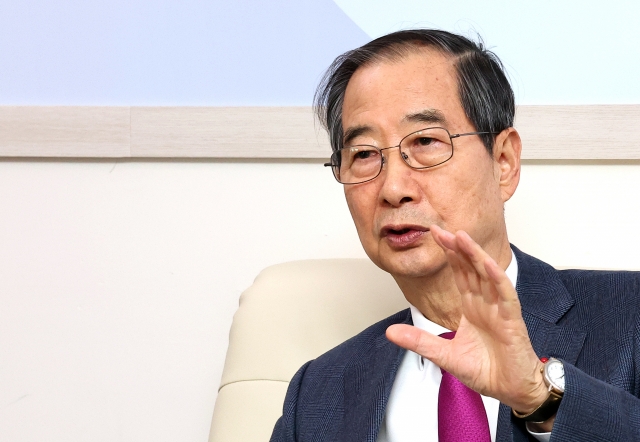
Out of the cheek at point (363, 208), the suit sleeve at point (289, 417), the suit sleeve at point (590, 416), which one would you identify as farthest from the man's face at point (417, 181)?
the suit sleeve at point (590, 416)

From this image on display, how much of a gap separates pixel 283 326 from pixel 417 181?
43 cm

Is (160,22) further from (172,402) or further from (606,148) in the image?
(606,148)

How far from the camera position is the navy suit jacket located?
0.91 metres

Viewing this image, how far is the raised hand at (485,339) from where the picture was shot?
3.00 feet

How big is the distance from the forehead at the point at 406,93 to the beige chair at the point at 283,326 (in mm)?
341

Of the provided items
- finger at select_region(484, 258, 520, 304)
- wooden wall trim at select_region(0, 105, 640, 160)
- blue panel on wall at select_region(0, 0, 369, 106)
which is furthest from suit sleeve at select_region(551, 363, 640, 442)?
blue panel on wall at select_region(0, 0, 369, 106)

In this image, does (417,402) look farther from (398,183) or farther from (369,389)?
(398,183)

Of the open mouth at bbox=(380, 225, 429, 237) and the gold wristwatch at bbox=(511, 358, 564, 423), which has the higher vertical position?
the open mouth at bbox=(380, 225, 429, 237)

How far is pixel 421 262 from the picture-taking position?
1287 mm

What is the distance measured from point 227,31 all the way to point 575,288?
1.05 meters

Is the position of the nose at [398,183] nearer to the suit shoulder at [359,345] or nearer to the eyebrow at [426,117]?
the eyebrow at [426,117]

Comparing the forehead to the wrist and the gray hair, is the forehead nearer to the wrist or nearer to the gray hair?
the gray hair

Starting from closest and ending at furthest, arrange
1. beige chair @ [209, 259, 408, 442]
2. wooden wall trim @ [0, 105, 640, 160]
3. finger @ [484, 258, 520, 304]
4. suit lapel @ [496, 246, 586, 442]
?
finger @ [484, 258, 520, 304] → suit lapel @ [496, 246, 586, 442] → beige chair @ [209, 259, 408, 442] → wooden wall trim @ [0, 105, 640, 160]

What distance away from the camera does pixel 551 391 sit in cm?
92
